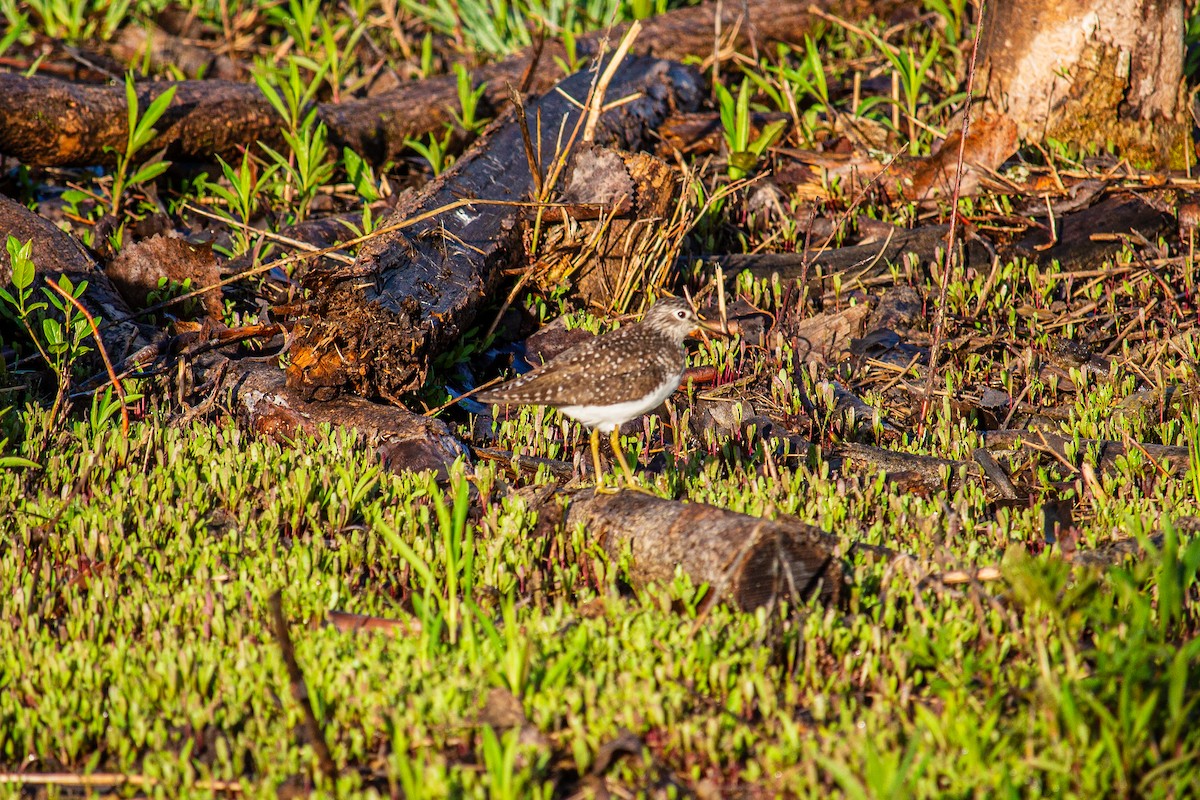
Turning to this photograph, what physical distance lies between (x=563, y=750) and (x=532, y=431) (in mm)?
3461

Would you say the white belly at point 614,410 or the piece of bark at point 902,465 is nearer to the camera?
the white belly at point 614,410

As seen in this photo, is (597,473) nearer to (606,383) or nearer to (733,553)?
(606,383)

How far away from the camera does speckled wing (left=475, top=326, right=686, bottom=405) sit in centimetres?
638

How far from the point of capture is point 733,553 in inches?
187

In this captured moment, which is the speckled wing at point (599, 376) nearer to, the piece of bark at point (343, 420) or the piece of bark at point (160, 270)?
the piece of bark at point (343, 420)

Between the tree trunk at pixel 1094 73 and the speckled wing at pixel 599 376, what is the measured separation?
243 inches

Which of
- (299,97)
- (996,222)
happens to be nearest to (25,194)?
(299,97)

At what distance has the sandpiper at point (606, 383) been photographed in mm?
6375

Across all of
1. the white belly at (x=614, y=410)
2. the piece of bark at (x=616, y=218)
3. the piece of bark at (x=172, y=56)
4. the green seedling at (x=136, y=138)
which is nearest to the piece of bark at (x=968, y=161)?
the piece of bark at (x=616, y=218)

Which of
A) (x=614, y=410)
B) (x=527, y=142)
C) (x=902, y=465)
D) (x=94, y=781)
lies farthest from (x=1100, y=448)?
(x=94, y=781)

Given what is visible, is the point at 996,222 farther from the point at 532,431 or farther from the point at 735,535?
the point at 735,535

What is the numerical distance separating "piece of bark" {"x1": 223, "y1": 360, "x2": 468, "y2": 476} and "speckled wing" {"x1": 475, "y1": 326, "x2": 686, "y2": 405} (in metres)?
0.50

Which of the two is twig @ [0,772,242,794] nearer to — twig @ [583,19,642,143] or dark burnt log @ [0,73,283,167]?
twig @ [583,19,642,143]

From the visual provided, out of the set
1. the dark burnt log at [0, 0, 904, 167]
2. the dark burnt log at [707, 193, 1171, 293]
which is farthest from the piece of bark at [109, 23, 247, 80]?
the dark burnt log at [707, 193, 1171, 293]
